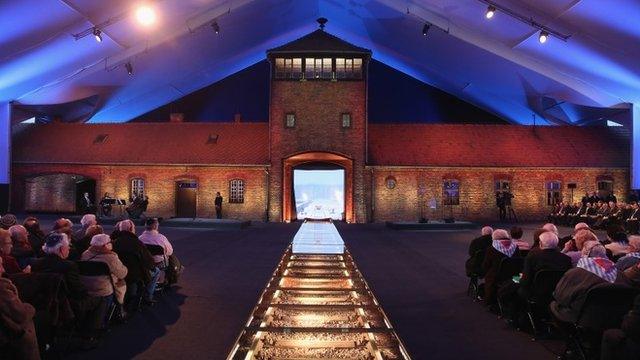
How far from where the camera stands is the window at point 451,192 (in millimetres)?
30622

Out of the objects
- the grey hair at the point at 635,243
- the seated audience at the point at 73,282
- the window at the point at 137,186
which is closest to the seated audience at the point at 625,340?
the grey hair at the point at 635,243

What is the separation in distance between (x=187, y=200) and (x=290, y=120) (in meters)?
7.17

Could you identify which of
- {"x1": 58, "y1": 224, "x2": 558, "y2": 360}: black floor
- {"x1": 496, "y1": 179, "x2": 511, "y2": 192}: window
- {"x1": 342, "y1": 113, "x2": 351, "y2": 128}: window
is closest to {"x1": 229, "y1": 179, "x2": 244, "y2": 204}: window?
{"x1": 342, "y1": 113, "x2": 351, "y2": 128}: window

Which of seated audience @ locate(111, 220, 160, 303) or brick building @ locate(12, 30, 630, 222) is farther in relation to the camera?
brick building @ locate(12, 30, 630, 222)

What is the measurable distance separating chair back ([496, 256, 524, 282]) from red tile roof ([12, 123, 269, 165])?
23388 mm

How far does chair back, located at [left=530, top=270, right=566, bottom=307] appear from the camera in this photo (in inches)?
249

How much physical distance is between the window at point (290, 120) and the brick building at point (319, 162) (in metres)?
0.08

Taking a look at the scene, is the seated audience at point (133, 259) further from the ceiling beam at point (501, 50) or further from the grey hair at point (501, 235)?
the ceiling beam at point (501, 50)

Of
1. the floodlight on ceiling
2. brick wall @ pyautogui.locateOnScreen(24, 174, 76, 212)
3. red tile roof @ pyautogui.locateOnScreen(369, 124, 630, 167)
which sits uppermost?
the floodlight on ceiling

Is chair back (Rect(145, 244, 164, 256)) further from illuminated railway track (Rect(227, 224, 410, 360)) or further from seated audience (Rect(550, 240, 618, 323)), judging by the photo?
seated audience (Rect(550, 240, 618, 323))

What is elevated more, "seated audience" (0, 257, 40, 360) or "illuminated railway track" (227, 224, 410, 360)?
"seated audience" (0, 257, 40, 360)

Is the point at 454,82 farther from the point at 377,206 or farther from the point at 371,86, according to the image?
the point at 377,206

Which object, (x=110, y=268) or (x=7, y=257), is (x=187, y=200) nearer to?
(x=110, y=268)

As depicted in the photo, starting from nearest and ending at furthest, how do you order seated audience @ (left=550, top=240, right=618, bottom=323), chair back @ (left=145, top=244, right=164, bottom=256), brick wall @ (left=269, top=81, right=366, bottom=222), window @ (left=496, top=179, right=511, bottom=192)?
seated audience @ (left=550, top=240, right=618, bottom=323) < chair back @ (left=145, top=244, right=164, bottom=256) < brick wall @ (left=269, top=81, right=366, bottom=222) < window @ (left=496, top=179, right=511, bottom=192)
